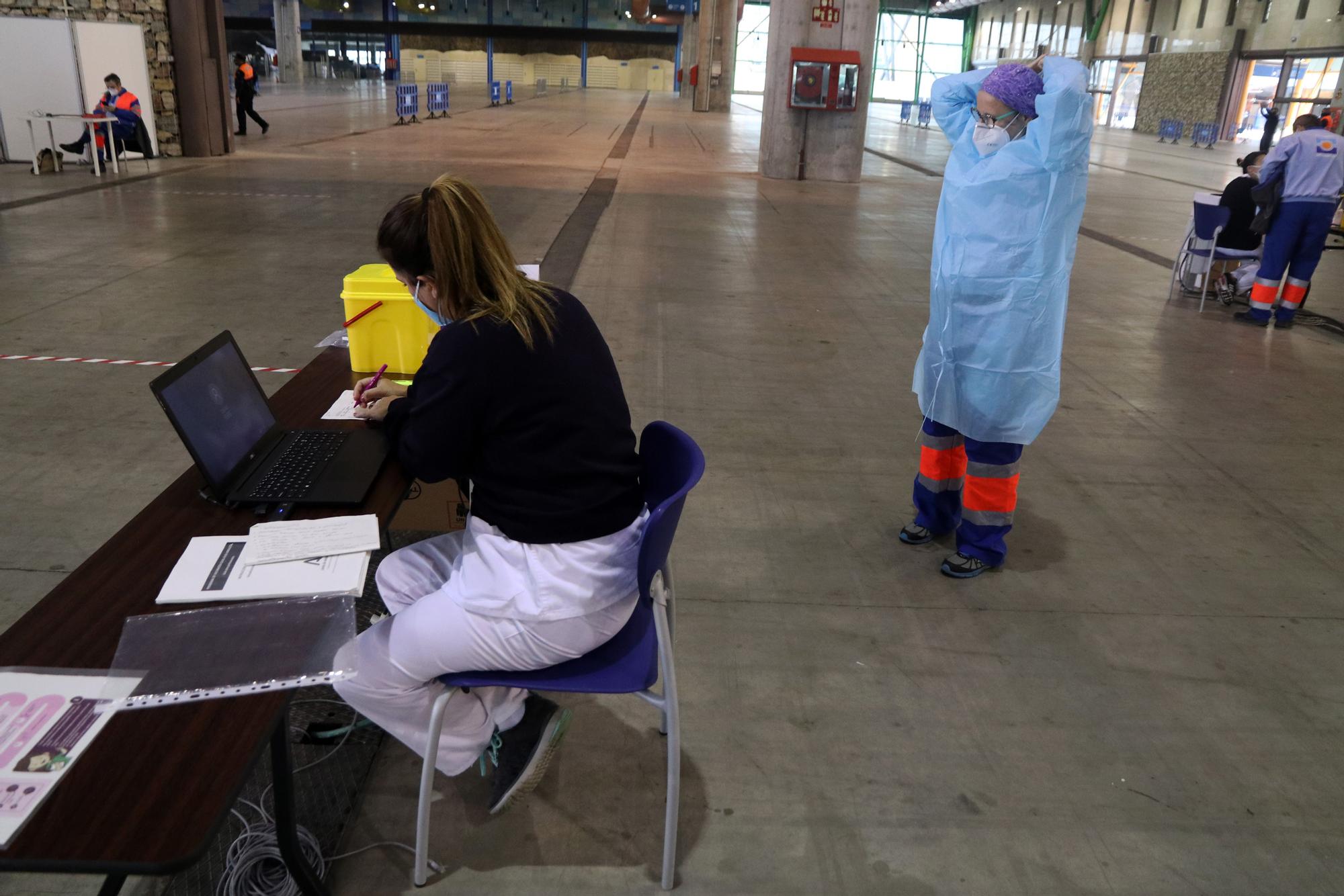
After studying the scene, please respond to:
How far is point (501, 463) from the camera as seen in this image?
171cm

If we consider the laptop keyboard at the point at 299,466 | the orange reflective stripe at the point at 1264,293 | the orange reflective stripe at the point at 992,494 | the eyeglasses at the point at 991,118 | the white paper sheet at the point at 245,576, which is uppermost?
the eyeglasses at the point at 991,118

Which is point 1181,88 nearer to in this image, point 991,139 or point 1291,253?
point 1291,253

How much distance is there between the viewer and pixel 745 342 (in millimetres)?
5531

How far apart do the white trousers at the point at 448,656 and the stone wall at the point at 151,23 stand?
1293 centimetres

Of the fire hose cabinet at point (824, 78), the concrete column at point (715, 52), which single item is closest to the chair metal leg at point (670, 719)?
the fire hose cabinet at point (824, 78)

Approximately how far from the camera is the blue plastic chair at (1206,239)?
6652 mm

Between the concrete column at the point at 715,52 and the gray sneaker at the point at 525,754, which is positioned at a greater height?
the concrete column at the point at 715,52

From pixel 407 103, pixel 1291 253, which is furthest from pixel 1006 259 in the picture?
pixel 407 103

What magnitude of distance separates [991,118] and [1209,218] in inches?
195

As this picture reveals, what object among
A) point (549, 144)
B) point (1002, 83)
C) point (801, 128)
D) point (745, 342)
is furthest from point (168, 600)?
point (549, 144)

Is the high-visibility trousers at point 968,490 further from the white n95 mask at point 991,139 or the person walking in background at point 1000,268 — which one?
the white n95 mask at point 991,139

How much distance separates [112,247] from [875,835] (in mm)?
7436

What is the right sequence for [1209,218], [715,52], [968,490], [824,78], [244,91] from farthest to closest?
[715,52], [244,91], [824,78], [1209,218], [968,490]

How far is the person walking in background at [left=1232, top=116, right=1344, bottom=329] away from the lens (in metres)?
6.02
